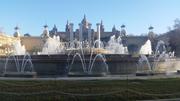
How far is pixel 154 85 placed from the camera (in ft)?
56.4

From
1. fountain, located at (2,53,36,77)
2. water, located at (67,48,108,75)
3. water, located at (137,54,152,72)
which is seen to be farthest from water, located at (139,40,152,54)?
fountain, located at (2,53,36,77)

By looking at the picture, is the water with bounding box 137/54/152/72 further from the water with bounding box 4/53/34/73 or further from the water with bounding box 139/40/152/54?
the water with bounding box 139/40/152/54

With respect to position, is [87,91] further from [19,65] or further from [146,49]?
[146,49]

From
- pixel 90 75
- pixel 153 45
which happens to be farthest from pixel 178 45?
pixel 90 75

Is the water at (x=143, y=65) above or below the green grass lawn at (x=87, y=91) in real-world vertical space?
above

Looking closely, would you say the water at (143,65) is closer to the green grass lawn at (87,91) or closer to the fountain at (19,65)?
the fountain at (19,65)

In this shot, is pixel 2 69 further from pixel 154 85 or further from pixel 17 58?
pixel 154 85

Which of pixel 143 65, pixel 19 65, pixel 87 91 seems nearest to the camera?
pixel 87 91

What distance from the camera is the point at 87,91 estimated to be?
1518cm

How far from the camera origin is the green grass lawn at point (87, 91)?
14070 millimetres

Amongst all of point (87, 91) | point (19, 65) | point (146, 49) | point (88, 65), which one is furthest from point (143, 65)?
point (146, 49)

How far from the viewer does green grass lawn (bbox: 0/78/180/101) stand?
46.2 ft

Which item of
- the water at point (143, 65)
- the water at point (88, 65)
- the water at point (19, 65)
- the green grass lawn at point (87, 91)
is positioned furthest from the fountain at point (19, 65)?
the green grass lawn at point (87, 91)

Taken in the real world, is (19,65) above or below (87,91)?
above
